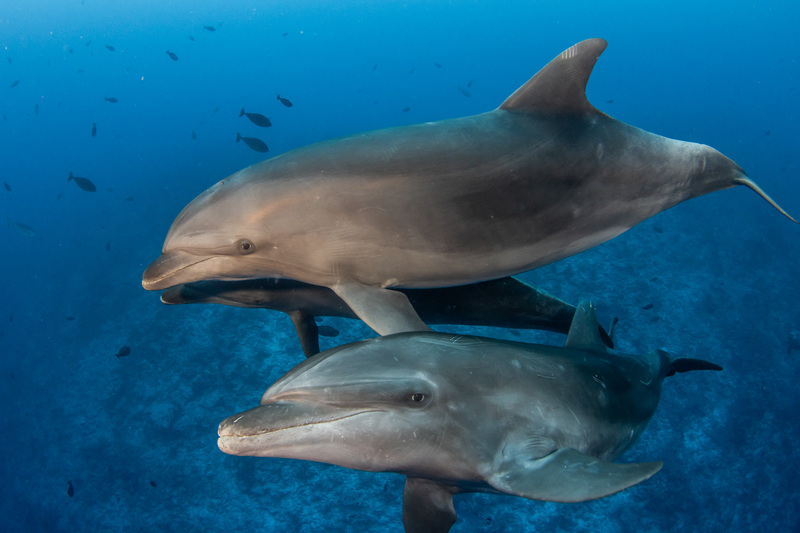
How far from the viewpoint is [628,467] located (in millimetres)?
2564

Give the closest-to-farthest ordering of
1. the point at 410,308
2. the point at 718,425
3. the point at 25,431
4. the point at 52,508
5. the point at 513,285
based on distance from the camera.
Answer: the point at 410,308
the point at 513,285
the point at 718,425
the point at 52,508
the point at 25,431

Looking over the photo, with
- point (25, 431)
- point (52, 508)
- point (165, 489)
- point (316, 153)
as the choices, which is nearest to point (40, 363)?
point (25, 431)

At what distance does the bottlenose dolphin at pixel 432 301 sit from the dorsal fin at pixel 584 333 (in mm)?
249

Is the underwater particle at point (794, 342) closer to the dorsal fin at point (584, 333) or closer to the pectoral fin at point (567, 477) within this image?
the dorsal fin at point (584, 333)

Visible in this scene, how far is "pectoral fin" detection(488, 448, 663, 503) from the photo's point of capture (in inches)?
95.7

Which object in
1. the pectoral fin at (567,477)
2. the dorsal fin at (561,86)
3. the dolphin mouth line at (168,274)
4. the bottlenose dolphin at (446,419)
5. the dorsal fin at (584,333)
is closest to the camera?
the pectoral fin at (567,477)

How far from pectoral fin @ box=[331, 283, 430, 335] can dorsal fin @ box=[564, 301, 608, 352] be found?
5.72 feet

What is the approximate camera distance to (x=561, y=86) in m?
3.58

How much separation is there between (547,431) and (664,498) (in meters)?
8.52

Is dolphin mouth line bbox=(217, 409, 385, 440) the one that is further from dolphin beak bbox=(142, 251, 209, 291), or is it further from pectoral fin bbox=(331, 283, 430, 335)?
dolphin beak bbox=(142, 251, 209, 291)

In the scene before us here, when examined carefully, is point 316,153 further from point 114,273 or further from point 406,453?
point 114,273

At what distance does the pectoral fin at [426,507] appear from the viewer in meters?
3.59

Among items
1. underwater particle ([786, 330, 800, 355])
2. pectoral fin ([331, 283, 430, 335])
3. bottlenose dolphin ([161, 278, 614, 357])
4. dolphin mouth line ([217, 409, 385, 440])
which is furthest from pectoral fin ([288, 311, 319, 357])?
underwater particle ([786, 330, 800, 355])

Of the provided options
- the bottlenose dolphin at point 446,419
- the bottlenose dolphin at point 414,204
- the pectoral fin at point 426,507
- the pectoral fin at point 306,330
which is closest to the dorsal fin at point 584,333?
the bottlenose dolphin at point 446,419
